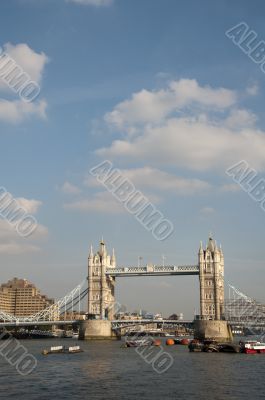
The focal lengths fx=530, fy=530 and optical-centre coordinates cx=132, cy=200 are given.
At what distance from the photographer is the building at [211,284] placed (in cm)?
11394

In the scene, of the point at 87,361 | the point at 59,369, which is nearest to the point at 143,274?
the point at 87,361

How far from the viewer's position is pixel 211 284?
117 metres

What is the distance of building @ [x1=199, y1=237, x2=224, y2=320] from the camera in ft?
374

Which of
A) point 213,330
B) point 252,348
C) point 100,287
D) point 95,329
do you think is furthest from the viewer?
point 100,287

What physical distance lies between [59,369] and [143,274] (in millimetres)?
66831

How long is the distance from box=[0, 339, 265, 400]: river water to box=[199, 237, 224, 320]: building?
2126 inches

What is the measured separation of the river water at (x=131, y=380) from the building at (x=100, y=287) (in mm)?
61394

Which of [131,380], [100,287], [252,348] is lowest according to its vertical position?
[131,380]

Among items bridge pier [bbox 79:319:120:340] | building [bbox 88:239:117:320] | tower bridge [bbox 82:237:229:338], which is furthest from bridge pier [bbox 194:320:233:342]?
building [bbox 88:239:117:320]

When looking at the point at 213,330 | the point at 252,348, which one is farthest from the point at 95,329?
the point at 252,348

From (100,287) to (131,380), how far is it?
80440mm

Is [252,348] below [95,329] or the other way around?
below

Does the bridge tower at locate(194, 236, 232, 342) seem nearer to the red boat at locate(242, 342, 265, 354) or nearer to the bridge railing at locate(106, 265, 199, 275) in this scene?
the bridge railing at locate(106, 265, 199, 275)

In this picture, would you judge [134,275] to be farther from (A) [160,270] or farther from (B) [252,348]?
(B) [252,348]
